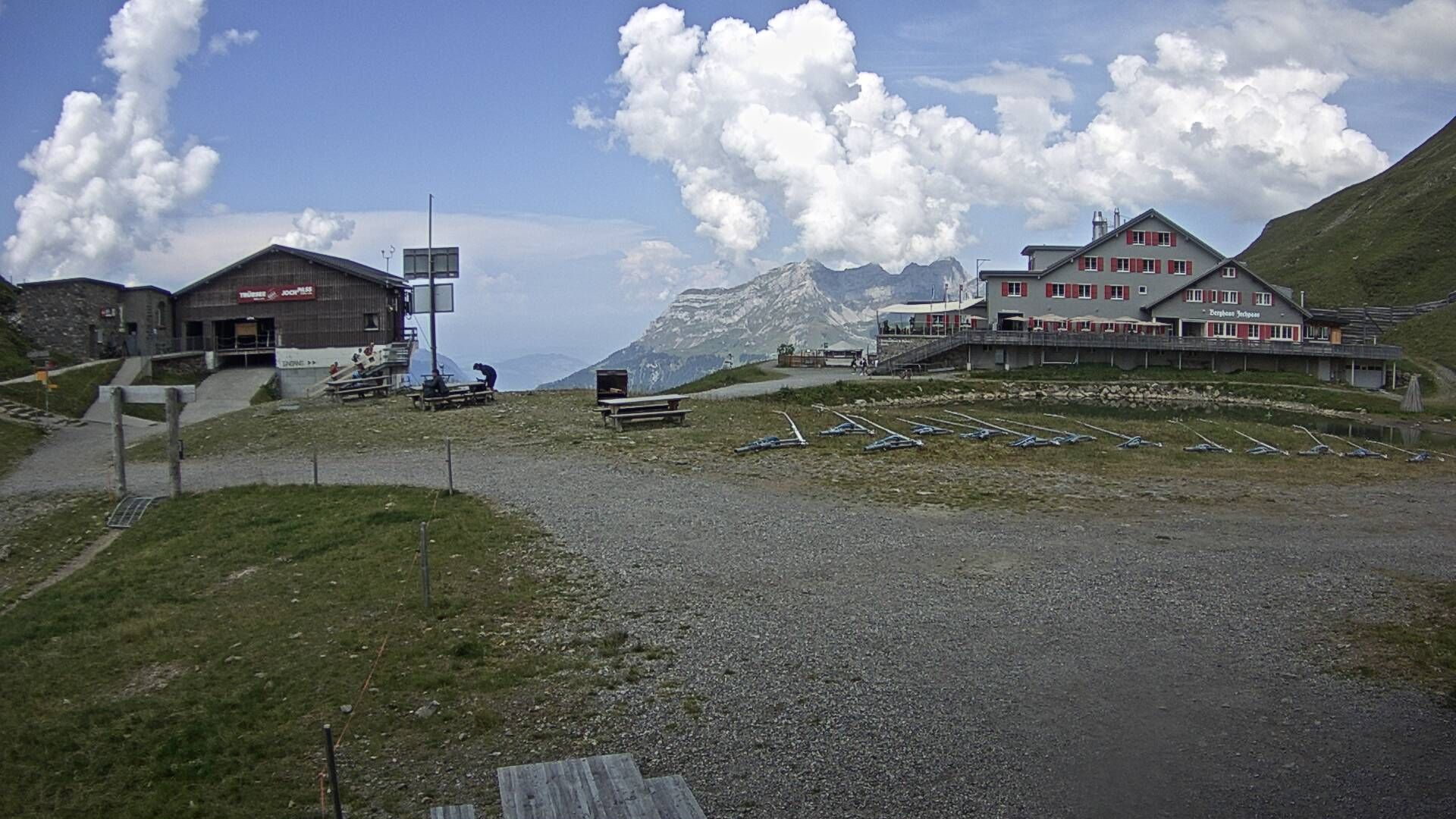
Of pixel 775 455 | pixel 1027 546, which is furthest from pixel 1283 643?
pixel 775 455

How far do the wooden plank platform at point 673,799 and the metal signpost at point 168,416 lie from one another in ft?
61.5

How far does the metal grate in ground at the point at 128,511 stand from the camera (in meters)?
20.3

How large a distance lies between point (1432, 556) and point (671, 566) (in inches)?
476

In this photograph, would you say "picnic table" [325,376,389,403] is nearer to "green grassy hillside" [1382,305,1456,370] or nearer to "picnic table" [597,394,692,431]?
"picnic table" [597,394,692,431]

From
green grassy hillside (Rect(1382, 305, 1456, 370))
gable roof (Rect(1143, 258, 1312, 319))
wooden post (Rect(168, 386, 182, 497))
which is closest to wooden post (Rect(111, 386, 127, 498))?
wooden post (Rect(168, 386, 182, 497))

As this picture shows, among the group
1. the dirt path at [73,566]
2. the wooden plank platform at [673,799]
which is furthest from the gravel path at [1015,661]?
the dirt path at [73,566]

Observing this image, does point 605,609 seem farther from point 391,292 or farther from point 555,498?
point 391,292

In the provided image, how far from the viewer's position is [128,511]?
2105 cm

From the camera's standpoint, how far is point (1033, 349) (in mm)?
68625

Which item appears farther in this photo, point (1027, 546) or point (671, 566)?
point (1027, 546)

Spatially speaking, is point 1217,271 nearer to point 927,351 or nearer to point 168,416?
point 927,351

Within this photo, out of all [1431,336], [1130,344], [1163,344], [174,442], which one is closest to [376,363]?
[174,442]

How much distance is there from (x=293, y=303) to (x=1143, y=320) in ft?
185

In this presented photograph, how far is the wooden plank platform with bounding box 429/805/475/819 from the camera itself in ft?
22.1
